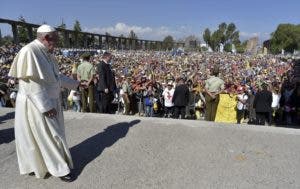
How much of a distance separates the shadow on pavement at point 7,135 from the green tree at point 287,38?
84612mm

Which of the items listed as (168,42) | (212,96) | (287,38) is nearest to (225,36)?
(287,38)

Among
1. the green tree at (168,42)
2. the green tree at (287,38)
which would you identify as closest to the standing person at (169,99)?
Result: the green tree at (287,38)

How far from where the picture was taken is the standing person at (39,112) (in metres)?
4.34

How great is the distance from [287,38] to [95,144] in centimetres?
8549

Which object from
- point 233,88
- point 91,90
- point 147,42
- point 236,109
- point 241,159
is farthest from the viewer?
point 147,42

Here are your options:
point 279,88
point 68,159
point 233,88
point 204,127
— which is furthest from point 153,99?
point 68,159

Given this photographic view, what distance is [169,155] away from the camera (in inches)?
215

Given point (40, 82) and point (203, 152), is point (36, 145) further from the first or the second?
point (203, 152)

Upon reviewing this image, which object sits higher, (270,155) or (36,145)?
(36,145)

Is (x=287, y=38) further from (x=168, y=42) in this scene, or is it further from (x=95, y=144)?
(x=95, y=144)

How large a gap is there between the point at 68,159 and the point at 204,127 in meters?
2.94

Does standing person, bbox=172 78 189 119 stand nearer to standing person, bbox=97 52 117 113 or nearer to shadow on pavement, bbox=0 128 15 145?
standing person, bbox=97 52 117 113

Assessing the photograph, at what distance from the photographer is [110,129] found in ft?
22.1

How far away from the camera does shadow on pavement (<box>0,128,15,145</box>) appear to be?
6.22m
